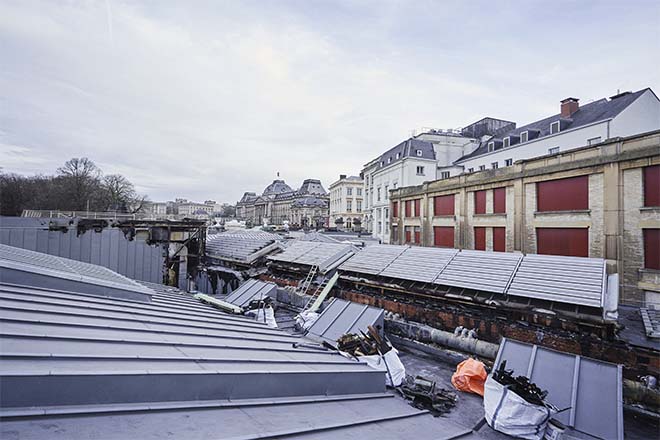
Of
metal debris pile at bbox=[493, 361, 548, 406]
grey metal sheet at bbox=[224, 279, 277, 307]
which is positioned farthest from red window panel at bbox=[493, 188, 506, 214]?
metal debris pile at bbox=[493, 361, 548, 406]

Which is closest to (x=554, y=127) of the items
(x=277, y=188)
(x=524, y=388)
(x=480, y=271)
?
(x=480, y=271)

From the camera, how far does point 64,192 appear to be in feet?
155

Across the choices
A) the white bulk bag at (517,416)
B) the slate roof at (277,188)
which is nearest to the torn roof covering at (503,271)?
the white bulk bag at (517,416)

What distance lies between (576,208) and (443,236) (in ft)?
34.7

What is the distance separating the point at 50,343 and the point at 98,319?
1.31 meters

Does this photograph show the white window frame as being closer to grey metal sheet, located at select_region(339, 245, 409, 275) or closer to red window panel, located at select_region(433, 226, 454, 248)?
red window panel, located at select_region(433, 226, 454, 248)

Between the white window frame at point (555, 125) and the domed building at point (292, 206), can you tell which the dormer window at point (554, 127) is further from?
the domed building at point (292, 206)

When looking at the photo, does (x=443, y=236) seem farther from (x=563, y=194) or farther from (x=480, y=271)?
(x=480, y=271)

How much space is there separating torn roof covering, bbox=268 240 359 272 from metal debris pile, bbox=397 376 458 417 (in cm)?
878

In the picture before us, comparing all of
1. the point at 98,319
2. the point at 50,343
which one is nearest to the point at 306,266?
the point at 98,319

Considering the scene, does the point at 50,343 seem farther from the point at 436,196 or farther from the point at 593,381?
the point at 436,196

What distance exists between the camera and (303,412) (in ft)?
12.7

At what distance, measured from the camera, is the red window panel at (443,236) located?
26.4 m

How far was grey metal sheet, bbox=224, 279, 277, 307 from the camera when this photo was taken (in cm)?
1204
